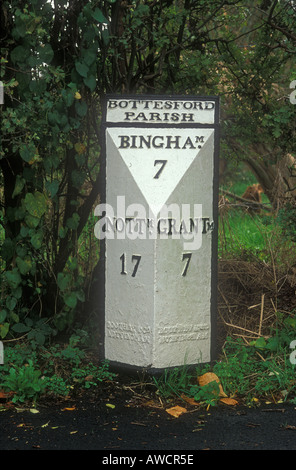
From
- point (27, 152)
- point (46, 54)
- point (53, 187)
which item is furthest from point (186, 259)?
point (46, 54)

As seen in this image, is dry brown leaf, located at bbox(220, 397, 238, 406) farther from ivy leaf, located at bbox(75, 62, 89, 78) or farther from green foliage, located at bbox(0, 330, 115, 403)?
ivy leaf, located at bbox(75, 62, 89, 78)

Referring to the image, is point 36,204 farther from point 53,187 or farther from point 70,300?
point 70,300

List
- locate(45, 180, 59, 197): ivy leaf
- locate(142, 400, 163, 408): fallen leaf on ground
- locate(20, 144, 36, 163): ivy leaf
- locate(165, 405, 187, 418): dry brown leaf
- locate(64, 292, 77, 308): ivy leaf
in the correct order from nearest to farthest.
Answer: locate(165, 405, 187, 418): dry brown leaf
locate(142, 400, 163, 408): fallen leaf on ground
locate(20, 144, 36, 163): ivy leaf
locate(45, 180, 59, 197): ivy leaf
locate(64, 292, 77, 308): ivy leaf

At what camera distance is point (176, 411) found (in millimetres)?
4312

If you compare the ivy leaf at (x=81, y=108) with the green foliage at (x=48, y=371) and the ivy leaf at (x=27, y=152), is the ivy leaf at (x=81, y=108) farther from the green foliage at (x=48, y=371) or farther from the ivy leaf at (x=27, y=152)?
the green foliage at (x=48, y=371)

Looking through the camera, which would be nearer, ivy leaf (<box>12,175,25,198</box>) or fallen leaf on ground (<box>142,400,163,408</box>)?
fallen leaf on ground (<box>142,400,163,408</box>)

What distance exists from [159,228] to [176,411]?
1143mm

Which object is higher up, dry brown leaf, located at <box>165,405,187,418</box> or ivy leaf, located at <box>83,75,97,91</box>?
ivy leaf, located at <box>83,75,97,91</box>

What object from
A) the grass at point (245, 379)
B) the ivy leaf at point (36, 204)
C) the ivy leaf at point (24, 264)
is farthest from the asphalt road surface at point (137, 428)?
the ivy leaf at point (36, 204)

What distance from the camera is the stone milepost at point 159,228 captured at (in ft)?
15.1

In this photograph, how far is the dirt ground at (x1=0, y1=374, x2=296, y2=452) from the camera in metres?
3.77

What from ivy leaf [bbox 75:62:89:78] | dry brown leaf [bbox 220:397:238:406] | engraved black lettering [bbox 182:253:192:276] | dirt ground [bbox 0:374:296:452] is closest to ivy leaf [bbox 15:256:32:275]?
dirt ground [bbox 0:374:296:452]

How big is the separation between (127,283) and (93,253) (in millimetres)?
1145

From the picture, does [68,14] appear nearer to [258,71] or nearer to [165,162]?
[165,162]
